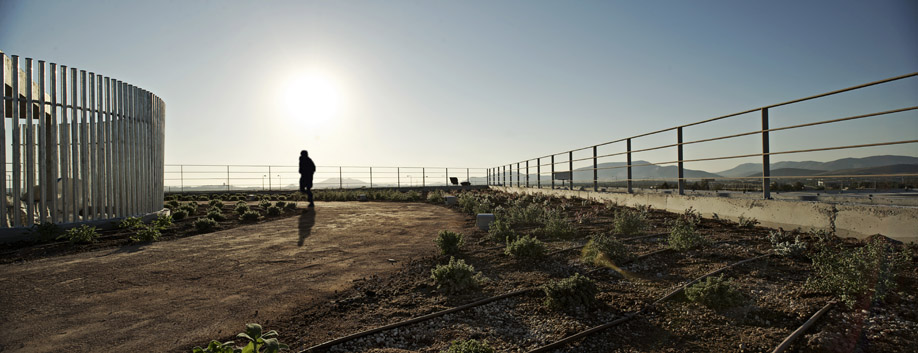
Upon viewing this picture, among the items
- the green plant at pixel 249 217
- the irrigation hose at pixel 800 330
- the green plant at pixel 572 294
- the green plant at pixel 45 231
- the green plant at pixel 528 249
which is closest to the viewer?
the irrigation hose at pixel 800 330

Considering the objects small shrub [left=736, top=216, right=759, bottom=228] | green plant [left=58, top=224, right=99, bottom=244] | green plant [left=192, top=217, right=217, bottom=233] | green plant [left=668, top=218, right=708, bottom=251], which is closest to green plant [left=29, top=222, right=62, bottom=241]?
green plant [left=58, top=224, right=99, bottom=244]

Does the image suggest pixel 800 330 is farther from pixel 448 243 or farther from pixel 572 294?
pixel 448 243

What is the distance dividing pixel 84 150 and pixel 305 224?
4303mm

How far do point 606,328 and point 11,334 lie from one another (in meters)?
4.39

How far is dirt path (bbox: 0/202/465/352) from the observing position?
285cm

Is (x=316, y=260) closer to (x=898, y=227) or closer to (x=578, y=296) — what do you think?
(x=578, y=296)

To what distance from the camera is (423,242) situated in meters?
6.49

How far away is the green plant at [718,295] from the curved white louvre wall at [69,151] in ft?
32.5

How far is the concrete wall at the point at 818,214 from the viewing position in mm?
3891

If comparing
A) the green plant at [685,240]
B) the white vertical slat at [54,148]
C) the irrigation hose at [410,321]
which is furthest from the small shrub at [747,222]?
the white vertical slat at [54,148]

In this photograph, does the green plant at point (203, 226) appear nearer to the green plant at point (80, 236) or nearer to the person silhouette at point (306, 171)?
the green plant at point (80, 236)

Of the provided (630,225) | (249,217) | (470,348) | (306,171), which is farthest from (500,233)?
(306,171)

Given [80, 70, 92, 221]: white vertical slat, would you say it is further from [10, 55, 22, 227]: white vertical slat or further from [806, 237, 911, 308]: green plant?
[806, 237, 911, 308]: green plant

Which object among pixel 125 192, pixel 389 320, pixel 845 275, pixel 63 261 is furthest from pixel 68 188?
pixel 845 275
